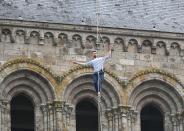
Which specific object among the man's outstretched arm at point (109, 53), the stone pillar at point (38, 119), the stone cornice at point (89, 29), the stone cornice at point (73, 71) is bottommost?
the stone pillar at point (38, 119)

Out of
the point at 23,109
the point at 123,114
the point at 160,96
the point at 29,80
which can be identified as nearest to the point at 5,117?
the point at 23,109

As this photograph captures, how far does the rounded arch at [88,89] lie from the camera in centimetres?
6138

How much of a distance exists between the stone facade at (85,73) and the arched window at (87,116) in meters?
0.34

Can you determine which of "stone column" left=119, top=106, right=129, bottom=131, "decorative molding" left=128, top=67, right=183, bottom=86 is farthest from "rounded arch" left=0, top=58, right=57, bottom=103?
"decorative molding" left=128, top=67, right=183, bottom=86

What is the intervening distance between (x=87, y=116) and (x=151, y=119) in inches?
97.9

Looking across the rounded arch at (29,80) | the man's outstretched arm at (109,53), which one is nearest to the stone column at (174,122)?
the man's outstretched arm at (109,53)

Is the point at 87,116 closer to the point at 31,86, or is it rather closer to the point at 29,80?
the point at 31,86

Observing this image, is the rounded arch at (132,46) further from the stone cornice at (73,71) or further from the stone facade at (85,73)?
the stone cornice at (73,71)

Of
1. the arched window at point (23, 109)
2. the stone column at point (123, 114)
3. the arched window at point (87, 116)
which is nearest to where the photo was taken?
the arched window at point (23, 109)

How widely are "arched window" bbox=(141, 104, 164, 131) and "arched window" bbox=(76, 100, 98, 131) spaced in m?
1.93

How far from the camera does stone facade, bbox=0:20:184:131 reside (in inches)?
2397

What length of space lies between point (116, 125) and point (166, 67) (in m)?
3.06

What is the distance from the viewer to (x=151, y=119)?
6281cm

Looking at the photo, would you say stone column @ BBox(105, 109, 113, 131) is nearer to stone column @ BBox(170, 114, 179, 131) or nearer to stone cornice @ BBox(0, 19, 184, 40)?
stone column @ BBox(170, 114, 179, 131)
